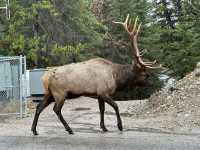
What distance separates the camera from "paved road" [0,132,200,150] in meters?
11.1

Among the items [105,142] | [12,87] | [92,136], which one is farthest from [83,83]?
[12,87]

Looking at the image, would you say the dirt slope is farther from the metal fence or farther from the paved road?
the metal fence

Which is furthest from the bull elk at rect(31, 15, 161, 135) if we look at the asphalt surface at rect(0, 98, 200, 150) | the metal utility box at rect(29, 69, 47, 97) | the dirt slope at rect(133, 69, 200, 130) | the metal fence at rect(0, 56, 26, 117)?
the metal utility box at rect(29, 69, 47, 97)

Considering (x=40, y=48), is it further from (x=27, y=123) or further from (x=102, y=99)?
(x=102, y=99)

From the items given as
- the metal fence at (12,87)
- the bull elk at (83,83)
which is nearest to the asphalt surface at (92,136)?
the bull elk at (83,83)

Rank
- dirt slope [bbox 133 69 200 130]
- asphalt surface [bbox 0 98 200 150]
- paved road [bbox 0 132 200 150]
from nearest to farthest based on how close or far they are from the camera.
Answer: paved road [bbox 0 132 200 150], asphalt surface [bbox 0 98 200 150], dirt slope [bbox 133 69 200 130]

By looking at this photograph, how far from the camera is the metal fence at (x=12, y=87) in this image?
1897cm

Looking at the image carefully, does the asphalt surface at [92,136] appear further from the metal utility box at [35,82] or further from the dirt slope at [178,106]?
the metal utility box at [35,82]

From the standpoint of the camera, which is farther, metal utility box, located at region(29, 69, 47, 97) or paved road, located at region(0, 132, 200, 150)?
metal utility box, located at region(29, 69, 47, 97)

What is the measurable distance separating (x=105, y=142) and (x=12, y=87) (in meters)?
7.99

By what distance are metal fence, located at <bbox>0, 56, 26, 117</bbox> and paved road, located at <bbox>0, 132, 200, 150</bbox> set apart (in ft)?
19.6

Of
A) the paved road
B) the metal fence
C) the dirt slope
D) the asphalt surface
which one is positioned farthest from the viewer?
the metal fence

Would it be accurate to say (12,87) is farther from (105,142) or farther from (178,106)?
(105,142)

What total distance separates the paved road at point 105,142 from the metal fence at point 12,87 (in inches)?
235
